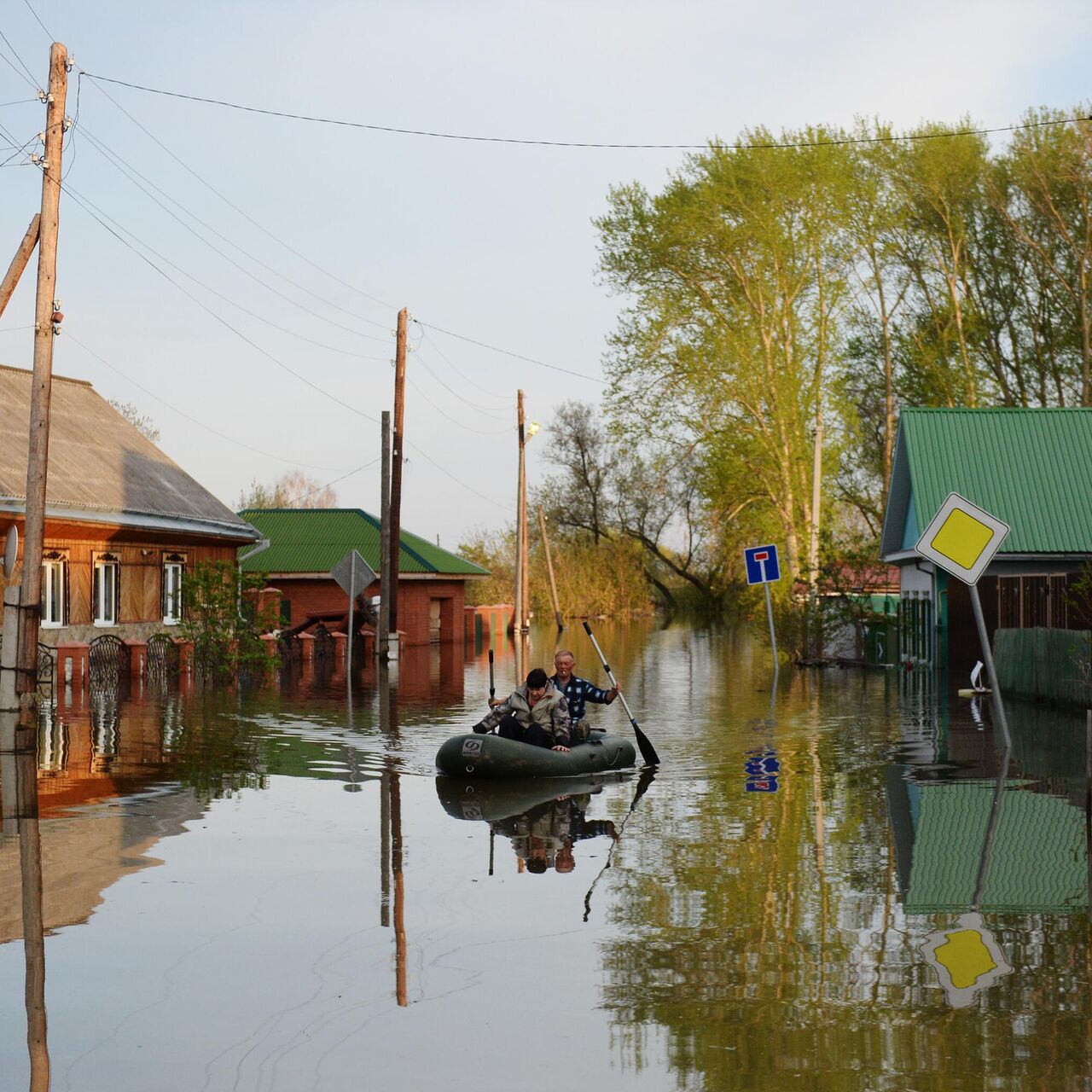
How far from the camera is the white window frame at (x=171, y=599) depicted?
A: 123 ft

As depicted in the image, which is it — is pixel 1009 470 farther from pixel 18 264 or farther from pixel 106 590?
pixel 18 264

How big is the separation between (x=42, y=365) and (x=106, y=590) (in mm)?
13627

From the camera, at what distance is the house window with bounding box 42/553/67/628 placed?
32.1 meters

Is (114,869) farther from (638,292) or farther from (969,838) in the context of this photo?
(638,292)

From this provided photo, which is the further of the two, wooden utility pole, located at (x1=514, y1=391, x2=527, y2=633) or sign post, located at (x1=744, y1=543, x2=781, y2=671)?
wooden utility pole, located at (x1=514, y1=391, x2=527, y2=633)

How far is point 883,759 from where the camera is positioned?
17.8m

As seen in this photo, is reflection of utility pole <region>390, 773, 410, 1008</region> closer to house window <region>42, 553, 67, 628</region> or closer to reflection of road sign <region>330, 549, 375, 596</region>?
house window <region>42, 553, 67, 628</region>

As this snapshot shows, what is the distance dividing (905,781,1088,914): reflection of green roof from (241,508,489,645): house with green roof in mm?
35823

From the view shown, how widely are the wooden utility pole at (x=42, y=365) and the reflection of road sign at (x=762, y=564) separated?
1781 cm

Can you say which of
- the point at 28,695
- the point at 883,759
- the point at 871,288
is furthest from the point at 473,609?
the point at 883,759

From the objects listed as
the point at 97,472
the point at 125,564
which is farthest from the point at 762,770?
the point at 97,472

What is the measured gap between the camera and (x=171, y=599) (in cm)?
3794

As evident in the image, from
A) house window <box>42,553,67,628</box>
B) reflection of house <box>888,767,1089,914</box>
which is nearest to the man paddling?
reflection of house <box>888,767,1089,914</box>

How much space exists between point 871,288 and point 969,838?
47493 millimetres
